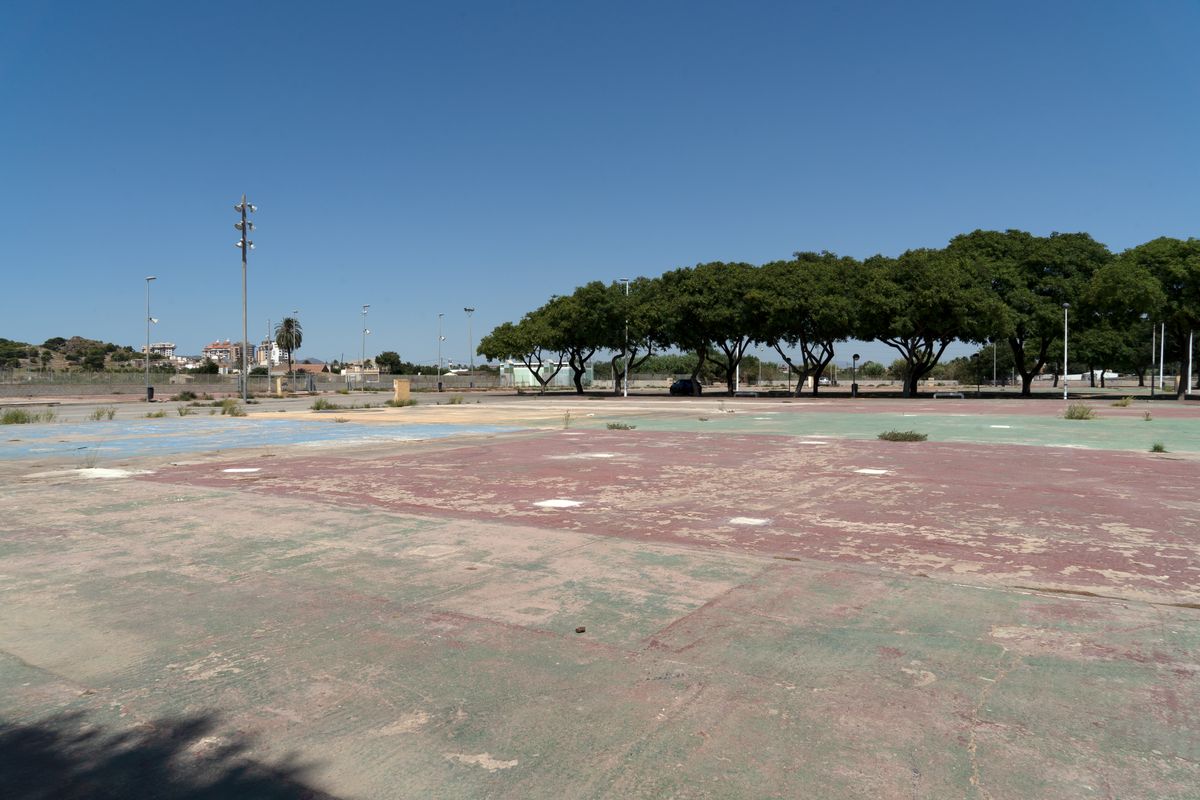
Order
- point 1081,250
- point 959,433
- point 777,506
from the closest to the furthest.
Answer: point 777,506 < point 959,433 < point 1081,250

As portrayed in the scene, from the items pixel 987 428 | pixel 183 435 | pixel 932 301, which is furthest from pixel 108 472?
pixel 932 301

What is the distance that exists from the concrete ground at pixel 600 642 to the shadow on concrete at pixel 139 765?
14 mm

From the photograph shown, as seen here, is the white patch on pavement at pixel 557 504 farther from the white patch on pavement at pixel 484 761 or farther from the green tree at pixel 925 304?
the green tree at pixel 925 304

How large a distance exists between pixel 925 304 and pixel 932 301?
689 mm

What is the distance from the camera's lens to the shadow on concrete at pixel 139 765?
324 centimetres

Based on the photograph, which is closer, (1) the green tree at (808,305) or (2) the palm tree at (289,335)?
(1) the green tree at (808,305)

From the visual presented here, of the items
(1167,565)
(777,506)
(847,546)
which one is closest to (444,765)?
(847,546)

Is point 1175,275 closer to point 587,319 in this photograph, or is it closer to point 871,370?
point 587,319

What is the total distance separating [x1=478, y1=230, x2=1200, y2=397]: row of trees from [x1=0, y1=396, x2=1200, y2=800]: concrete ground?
141 ft

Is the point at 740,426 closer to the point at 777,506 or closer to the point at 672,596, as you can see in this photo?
the point at 777,506

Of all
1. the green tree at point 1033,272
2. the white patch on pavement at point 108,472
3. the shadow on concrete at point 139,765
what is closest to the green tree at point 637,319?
the green tree at point 1033,272

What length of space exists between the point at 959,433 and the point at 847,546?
1658 centimetres

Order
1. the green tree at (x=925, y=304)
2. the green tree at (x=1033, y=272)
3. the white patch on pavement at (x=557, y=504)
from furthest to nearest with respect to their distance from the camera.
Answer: the green tree at (x=1033, y=272), the green tree at (x=925, y=304), the white patch on pavement at (x=557, y=504)

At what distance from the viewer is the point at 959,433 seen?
22312mm
